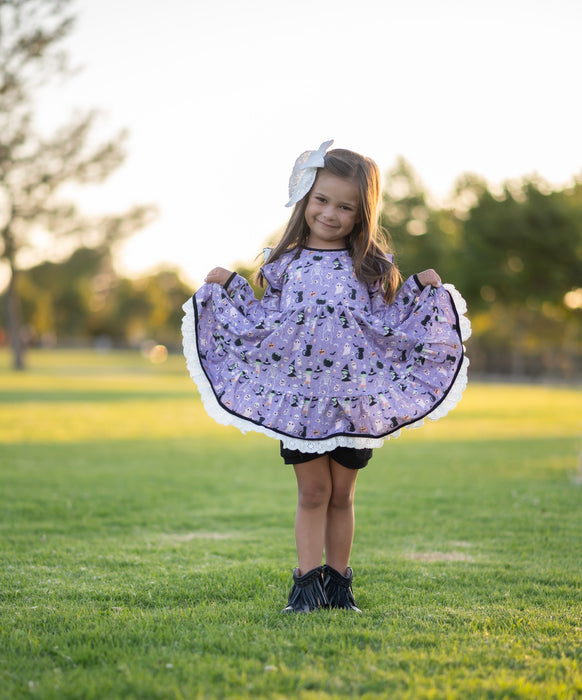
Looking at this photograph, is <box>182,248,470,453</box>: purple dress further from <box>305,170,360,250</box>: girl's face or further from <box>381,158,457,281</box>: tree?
<box>381,158,457,281</box>: tree

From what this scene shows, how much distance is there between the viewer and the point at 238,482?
8672 mm

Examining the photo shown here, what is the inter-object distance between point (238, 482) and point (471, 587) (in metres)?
4.79

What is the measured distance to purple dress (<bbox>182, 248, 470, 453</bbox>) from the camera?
3566mm

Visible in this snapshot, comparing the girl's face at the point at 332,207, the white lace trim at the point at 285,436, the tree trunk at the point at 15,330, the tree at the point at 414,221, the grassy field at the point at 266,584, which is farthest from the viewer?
the tree at the point at 414,221

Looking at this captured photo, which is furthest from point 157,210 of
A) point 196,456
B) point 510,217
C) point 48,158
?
point 196,456

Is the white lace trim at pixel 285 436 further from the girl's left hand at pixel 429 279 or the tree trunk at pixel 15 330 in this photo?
the tree trunk at pixel 15 330

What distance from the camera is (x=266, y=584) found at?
4090mm

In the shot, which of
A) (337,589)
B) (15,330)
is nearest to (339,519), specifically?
(337,589)

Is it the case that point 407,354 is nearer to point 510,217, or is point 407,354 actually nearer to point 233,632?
point 233,632

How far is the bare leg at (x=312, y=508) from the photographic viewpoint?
3.64 m

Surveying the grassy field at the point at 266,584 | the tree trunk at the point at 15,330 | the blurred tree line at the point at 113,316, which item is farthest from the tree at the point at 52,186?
the blurred tree line at the point at 113,316

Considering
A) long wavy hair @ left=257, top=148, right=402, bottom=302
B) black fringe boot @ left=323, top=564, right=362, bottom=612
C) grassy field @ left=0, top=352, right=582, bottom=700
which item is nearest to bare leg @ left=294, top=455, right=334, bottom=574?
black fringe boot @ left=323, top=564, right=362, bottom=612

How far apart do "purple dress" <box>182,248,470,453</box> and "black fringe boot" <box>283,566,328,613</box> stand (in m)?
0.60

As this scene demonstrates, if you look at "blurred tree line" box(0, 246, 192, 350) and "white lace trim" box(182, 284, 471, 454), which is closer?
"white lace trim" box(182, 284, 471, 454)
